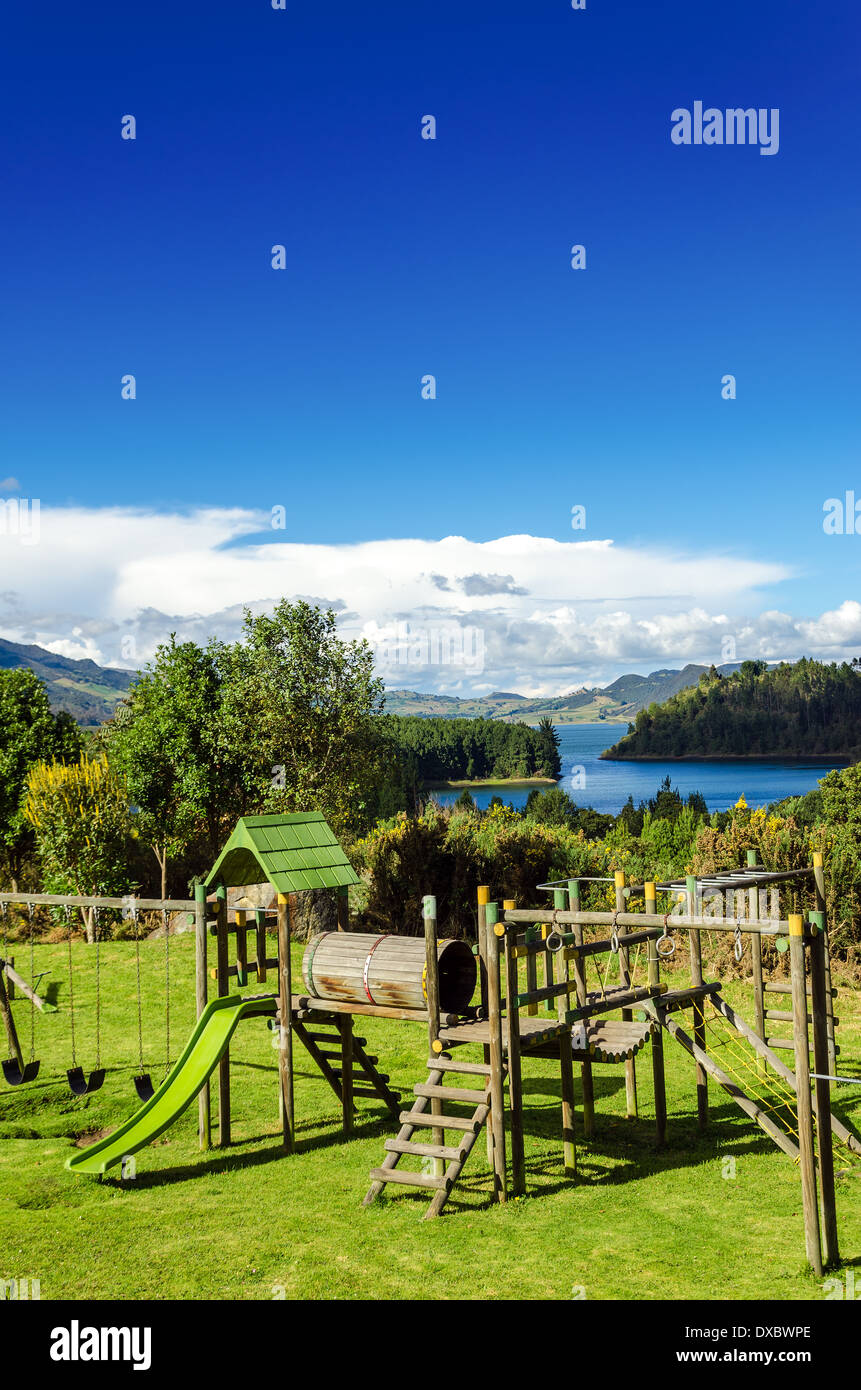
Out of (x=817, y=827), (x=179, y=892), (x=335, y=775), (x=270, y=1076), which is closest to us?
(x=270, y=1076)

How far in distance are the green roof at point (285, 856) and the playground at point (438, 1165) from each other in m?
0.18

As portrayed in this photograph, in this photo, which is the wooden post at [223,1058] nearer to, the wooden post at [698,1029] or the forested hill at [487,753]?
the wooden post at [698,1029]

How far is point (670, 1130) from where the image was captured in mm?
13734

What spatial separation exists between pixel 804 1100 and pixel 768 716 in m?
124

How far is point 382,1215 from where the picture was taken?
10.9 metres

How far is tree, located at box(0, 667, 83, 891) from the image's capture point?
34594 mm

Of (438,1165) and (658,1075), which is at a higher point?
(658,1075)

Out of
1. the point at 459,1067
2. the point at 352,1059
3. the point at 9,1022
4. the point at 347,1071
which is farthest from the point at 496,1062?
the point at 9,1022

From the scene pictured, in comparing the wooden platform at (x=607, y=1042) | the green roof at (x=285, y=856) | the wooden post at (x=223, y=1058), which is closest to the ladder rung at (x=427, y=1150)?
the wooden platform at (x=607, y=1042)

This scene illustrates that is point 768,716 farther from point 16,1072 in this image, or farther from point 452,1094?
point 452,1094

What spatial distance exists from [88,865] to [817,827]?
21108mm
